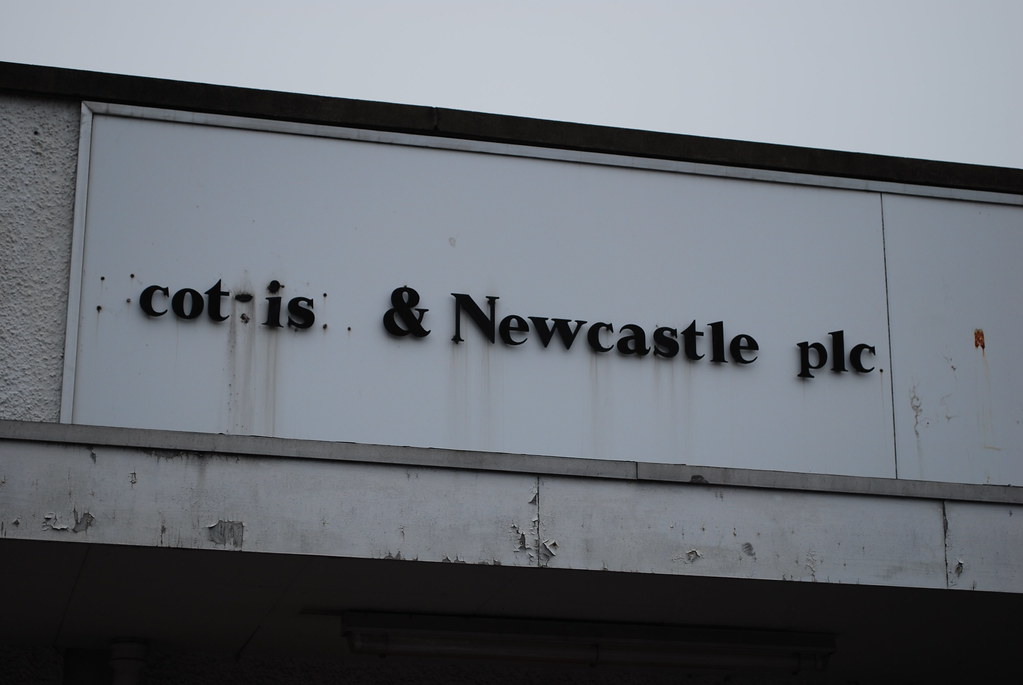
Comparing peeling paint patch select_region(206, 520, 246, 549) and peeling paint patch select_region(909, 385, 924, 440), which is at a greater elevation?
peeling paint patch select_region(909, 385, 924, 440)

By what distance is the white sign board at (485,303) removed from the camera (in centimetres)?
621

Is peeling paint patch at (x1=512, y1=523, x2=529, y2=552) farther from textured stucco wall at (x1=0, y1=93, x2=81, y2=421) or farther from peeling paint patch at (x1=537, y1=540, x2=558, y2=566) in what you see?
textured stucco wall at (x1=0, y1=93, x2=81, y2=421)

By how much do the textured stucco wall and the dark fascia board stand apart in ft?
0.48

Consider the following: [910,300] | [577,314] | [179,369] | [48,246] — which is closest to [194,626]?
[179,369]

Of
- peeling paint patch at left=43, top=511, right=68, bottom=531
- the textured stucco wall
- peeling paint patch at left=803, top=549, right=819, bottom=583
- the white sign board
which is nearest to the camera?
peeling paint patch at left=43, top=511, right=68, bottom=531

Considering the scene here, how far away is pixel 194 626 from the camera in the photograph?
6.35m

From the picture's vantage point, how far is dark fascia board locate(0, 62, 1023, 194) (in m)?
6.40

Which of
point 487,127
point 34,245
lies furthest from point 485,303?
point 34,245

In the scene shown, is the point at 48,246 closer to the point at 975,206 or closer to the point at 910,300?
the point at 910,300

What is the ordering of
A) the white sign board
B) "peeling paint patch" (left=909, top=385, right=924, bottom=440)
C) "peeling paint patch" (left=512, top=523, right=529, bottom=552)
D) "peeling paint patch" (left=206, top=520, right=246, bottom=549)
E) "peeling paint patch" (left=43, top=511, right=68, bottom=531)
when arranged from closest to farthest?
"peeling paint patch" (left=43, top=511, right=68, bottom=531) < "peeling paint patch" (left=206, top=520, right=246, bottom=549) < "peeling paint patch" (left=512, top=523, right=529, bottom=552) < the white sign board < "peeling paint patch" (left=909, top=385, right=924, bottom=440)

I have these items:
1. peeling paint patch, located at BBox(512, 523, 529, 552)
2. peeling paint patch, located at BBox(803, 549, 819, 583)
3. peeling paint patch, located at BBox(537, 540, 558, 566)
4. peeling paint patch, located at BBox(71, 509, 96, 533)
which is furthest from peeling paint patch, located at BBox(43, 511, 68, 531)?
peeling paint patch, located at BBox(803, 549, 819, 583)

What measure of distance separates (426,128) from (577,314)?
1166 millimetres

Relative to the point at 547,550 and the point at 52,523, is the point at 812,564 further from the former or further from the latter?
the point at 52,523

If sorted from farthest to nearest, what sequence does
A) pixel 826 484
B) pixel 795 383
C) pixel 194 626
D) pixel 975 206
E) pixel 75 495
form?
pixel 975 206 < pixel 795 383 < pixel 194 626 < pixel 826 484 < pixel 75 495
